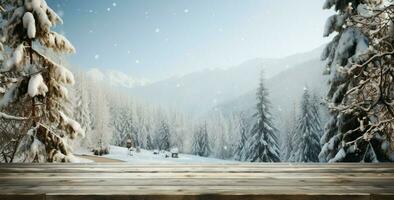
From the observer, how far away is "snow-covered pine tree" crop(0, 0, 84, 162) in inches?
515

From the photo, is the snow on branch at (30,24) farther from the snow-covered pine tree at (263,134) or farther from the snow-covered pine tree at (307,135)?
the snow-covered pine tree at (307,135)

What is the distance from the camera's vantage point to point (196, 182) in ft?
11.0

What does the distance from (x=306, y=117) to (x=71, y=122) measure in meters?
44.6

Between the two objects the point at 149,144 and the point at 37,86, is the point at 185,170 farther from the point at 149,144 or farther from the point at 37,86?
the point at 149,144

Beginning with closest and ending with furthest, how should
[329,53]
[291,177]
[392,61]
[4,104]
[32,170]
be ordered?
[291,177] < [32,170] < [392,61] < [4,104] < [329,53]

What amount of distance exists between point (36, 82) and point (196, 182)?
10.7 metres

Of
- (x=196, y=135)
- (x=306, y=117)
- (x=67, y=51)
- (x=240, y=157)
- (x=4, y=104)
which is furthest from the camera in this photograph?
(x=196, y=135)

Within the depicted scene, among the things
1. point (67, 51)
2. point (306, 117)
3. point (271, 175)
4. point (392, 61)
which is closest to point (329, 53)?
point (392, 61)

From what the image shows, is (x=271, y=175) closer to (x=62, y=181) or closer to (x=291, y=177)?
(x=291, y=177)

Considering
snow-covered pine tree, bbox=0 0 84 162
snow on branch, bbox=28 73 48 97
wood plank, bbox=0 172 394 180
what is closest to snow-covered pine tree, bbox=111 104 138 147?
snow-covered pine tree, bbox=0 0 84 162

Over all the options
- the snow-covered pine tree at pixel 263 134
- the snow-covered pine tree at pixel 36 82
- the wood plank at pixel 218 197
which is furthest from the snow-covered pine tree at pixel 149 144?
the wood plank at pixel 218 197

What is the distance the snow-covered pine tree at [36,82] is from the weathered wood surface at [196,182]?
9054mm

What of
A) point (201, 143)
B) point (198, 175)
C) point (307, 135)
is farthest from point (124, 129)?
point (198, 175)

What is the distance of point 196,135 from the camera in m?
94.8
